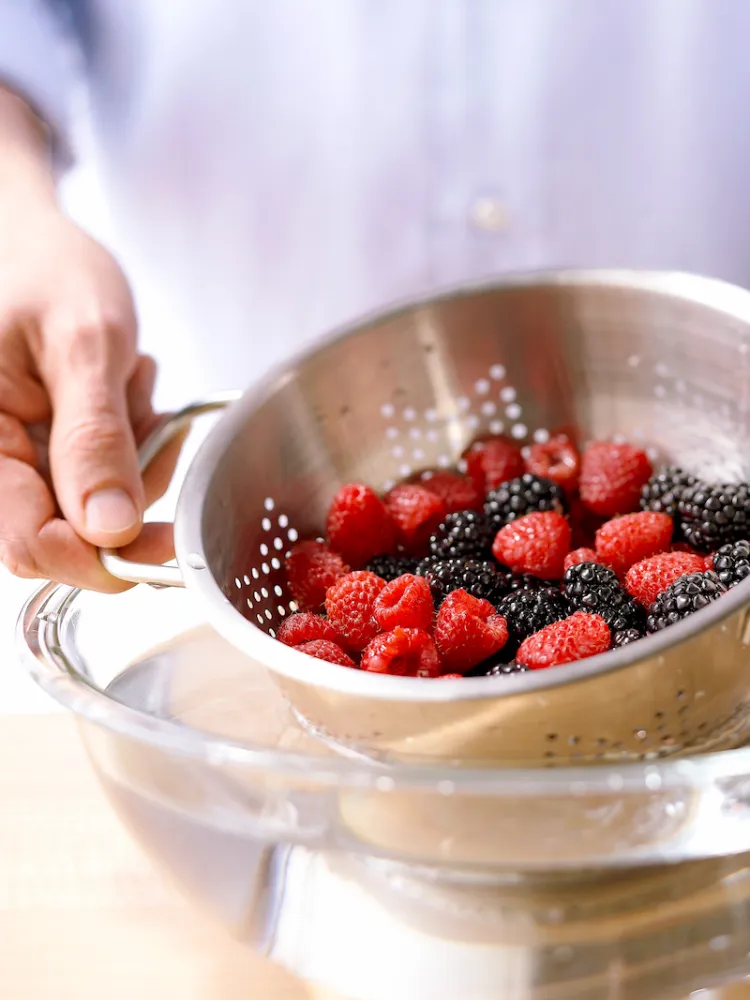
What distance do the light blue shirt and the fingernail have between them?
0.51 metres

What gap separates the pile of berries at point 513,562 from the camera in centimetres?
73

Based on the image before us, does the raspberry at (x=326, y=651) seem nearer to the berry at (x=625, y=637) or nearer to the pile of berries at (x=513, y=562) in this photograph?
the pile of berries at (x=513, y=562)

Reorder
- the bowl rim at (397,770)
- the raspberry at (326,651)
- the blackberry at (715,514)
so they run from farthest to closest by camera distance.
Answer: the blackberry at (715,514) → the raspberry at (326,651) → the bowl rim at (397,770)

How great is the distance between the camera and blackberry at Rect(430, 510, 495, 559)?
34.1 inches

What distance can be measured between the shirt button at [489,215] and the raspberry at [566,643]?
2.10ft

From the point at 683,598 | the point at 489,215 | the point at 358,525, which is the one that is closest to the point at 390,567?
the point at 358,525

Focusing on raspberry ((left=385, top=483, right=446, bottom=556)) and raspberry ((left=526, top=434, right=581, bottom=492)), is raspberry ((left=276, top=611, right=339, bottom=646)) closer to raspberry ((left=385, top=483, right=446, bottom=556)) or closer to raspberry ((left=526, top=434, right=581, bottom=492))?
raspberry ((left=385, top=483, right=446, bottom=556))

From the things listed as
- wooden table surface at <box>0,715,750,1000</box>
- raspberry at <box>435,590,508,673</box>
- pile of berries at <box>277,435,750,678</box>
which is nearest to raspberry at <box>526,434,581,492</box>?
pile of berries at <box>277,435,750,678</box>

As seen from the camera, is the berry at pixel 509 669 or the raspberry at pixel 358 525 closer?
the berry at pixel 509 669

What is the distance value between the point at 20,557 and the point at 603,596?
43 centimetres

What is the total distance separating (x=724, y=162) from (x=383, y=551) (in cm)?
64

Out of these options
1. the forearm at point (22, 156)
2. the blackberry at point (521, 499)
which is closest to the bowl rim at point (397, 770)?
the blackberry at point (521, 499)

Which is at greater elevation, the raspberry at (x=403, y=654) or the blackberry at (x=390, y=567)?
the raspberry at (x=403, y=654)

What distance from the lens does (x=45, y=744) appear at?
0.84m
